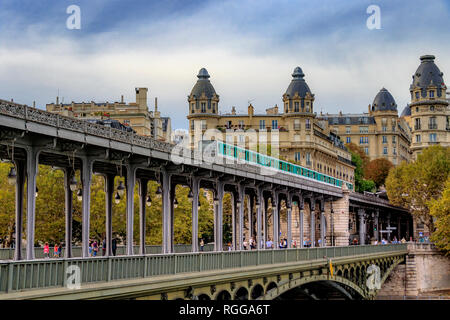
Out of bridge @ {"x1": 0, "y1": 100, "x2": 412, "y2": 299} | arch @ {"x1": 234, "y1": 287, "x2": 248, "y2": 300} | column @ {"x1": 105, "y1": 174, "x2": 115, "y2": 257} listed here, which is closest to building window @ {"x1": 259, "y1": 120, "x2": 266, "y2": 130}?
bridge @ {"x1": 0, "y1": 100, "x2": 412, "y2": 299}

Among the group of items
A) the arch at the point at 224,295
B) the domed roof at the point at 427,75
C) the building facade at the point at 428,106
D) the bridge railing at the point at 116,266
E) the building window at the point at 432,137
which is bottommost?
the arch at the point at 224,295

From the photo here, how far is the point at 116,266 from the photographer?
24.7 metres

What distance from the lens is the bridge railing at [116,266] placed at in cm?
2005

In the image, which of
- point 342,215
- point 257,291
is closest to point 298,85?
point 342,215

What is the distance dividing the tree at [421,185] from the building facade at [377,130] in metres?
80.7

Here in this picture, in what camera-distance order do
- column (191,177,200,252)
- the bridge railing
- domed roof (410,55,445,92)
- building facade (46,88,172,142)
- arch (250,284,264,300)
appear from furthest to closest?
1. domed roof (410,55,445,92)
2. building facade (46,88,172,142)
3. arch (250,284,264,300)
4. column (191,177,200,252)
5. the bridge railing

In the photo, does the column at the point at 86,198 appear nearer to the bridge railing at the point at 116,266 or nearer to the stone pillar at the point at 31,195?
the stone pillar at the point at 31,195

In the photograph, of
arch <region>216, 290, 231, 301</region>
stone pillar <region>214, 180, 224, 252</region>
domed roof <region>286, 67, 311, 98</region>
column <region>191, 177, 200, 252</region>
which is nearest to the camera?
arch <region>216, 290, 231, 301</region>

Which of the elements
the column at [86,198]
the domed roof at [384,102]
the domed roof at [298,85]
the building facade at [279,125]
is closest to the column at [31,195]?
the column at [86,198]

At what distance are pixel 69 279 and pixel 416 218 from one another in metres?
94.2

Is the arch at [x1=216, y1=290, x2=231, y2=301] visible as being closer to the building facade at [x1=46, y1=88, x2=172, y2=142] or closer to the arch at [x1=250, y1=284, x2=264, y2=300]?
the arch at [x1=250, y1=284, x2=264, y2=300]

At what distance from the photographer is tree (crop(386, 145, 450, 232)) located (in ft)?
337

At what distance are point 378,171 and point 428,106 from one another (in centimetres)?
2216
